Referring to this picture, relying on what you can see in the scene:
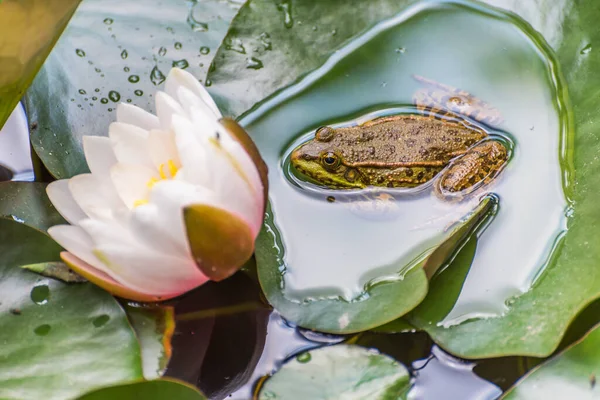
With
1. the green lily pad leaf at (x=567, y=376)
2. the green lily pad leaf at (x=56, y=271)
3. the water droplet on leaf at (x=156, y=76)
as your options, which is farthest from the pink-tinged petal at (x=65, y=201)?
the green lily pad leaf at (x=567, y=376)

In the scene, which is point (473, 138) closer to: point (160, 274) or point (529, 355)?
point (529, 355)

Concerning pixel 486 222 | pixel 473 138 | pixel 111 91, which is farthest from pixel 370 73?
pixel 111 91

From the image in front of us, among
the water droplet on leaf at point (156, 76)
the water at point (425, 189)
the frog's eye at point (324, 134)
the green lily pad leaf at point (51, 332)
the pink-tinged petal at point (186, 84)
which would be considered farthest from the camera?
the frog's eye at point (324, 134)

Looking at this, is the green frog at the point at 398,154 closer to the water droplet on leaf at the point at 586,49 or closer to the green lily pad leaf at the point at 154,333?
the water droplet on leaf at the point at 586,49

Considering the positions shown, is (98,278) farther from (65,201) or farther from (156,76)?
(156,76)

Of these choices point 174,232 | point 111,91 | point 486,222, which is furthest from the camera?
point 111,91

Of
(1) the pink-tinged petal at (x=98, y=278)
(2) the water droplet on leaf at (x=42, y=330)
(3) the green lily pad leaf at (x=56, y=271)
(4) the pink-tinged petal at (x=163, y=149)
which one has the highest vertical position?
(4) the pink-tinged petal at (x=163, y=149)

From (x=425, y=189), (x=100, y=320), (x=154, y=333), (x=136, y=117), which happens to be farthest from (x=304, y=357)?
(x=425, y=189)
